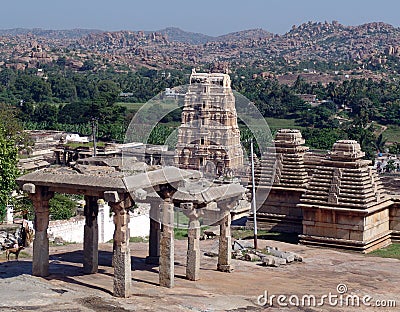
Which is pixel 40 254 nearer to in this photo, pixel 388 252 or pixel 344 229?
pixel 344 229

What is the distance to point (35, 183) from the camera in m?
13.8

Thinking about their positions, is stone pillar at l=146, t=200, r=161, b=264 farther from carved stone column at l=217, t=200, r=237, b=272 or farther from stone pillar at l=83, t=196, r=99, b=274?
stone pillar at l=83, t=196, r=99, b=274

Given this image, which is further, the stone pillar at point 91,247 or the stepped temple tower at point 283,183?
the stepped temple tower at point 283,183

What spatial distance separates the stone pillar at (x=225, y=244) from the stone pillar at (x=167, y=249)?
1.91 m

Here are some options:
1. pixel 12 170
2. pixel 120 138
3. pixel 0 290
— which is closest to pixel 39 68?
pixel 120 138

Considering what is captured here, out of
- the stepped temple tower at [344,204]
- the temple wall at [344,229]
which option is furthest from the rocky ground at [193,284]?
the stepped temple tower at [344,204]

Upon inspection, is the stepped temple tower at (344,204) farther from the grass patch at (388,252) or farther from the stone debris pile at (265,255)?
the stone debris pile at (265,255)

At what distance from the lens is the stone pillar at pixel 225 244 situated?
15617 millimetres

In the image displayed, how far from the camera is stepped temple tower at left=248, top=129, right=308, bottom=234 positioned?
73.0 feet

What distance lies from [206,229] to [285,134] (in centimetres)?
343

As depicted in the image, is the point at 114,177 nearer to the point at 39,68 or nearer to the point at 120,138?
the point at 120,138

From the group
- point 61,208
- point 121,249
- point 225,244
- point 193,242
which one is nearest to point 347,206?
point 225,244

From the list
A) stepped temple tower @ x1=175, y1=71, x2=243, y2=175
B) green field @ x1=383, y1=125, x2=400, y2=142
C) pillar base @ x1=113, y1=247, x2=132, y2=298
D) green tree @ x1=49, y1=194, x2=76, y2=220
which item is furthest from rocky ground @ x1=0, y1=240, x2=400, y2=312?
green field @ x1=383, y1=125, x2=400, y2=142

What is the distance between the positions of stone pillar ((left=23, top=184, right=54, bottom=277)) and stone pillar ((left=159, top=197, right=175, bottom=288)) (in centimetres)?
196
